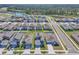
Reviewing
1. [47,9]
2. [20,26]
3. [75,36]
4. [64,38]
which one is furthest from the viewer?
[47,9]

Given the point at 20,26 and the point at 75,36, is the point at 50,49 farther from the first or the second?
the point at 20,26

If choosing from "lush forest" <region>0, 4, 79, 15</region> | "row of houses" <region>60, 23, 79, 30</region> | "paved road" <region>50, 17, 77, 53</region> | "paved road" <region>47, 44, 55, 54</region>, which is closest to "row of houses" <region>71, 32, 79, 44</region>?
"paved road" <region>50, 17, 77, 53</region>

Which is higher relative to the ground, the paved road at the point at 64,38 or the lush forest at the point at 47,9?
the lush forest at the point at 47,9

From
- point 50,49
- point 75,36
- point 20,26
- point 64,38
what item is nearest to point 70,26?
point 75,36

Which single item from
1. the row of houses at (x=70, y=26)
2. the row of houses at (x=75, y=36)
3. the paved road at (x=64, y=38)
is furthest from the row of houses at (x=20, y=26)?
the row of houses at (x=75, y=36)

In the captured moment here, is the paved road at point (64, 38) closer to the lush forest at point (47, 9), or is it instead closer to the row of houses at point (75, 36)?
the row of houses at point (75, 36)

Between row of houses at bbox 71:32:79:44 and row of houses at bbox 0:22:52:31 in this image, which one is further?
row of houses at bbox 0:22:52:31

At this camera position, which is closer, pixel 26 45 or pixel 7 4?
pixel 26 45

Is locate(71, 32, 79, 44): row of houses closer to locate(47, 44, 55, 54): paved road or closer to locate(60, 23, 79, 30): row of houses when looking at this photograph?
locate(60, 23, 79, 30): row of houses

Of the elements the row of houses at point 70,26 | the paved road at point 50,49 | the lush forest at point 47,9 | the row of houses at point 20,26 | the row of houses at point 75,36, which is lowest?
the paved road at point 50,49
